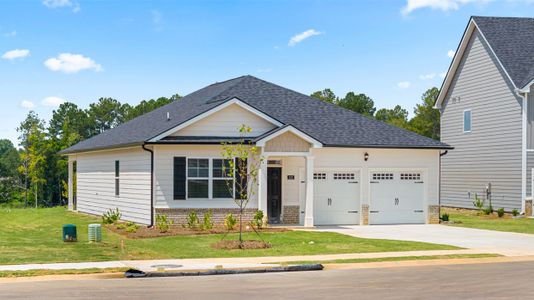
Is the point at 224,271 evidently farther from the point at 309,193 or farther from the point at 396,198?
the point at 396,198

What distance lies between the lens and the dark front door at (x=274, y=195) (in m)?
27.8

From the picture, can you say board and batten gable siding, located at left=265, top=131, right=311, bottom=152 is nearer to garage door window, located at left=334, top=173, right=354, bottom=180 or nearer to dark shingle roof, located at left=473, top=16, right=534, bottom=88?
garage door window, located at left=334, top=173, right=354, bottom=180

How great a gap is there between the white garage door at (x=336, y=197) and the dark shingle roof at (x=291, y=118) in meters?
1.43

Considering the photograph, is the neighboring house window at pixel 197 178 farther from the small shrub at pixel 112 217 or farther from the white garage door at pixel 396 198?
the white garage door at pixel 396 198

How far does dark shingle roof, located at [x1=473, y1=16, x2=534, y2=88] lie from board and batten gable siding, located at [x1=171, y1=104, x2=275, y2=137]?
14.6 meters

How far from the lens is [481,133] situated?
37844 mm

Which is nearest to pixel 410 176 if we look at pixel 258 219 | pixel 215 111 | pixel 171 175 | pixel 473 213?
pixel 258 219

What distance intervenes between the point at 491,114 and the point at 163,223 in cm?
2055

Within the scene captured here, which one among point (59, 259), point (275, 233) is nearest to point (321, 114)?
point (275, 233)

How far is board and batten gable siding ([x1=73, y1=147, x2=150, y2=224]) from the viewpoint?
27.2m

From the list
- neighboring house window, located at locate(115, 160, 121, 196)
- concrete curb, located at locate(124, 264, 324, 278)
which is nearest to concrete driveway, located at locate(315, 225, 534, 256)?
concrete curb, located at locate(124, 264, 324, 278)

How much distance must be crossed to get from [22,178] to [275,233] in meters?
66.4

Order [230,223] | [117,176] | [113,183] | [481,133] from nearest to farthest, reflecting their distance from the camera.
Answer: [230,223], [117,176], [113,183], [481,133]

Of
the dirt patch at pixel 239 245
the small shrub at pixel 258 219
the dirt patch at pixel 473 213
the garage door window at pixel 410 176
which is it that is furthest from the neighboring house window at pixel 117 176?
the dirt patch at pixel 473 213
